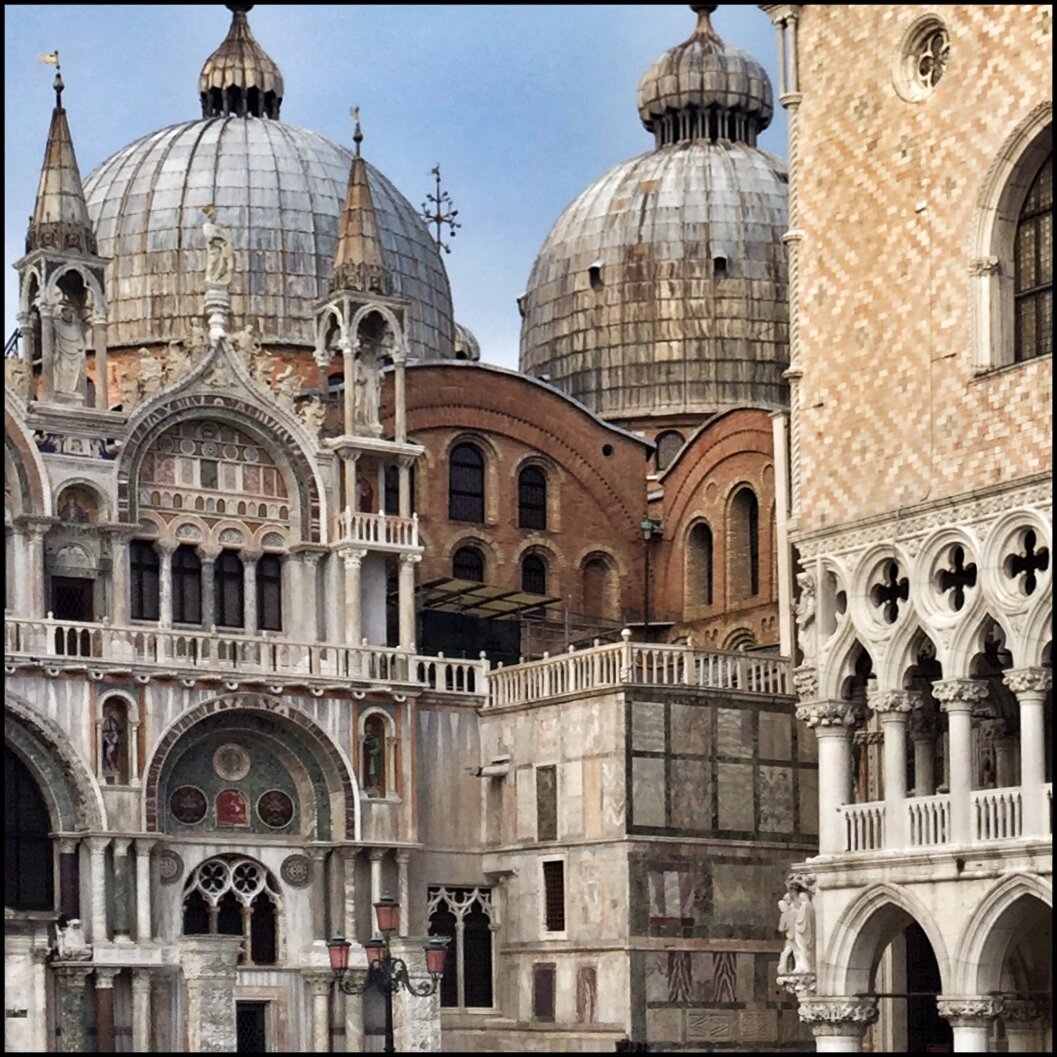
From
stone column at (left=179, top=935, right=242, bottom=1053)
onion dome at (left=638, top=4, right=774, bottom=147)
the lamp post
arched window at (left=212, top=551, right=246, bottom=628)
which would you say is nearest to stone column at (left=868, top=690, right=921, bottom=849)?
the lamp post

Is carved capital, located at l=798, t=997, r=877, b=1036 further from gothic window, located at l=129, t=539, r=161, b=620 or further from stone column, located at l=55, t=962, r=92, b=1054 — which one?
gothic window, located at l=129, t=539, r=161, b=620

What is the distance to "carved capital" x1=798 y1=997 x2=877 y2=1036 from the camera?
3744cm

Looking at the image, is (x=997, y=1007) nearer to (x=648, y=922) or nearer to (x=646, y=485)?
(x=648, y=922)

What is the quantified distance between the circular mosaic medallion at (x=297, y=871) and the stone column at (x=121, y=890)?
111 inches

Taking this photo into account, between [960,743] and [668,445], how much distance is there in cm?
2500

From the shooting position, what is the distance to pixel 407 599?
4381 cm

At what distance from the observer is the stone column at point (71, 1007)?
38938 millimetres

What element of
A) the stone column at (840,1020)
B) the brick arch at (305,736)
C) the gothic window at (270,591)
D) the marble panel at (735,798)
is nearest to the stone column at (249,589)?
the gothic window at (270,591)

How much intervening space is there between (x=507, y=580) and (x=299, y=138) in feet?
38.5

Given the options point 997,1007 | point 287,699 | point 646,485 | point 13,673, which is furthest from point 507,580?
point 997,1007

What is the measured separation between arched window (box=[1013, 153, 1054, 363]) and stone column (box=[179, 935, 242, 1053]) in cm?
1281

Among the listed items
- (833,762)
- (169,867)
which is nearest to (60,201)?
(169,867)

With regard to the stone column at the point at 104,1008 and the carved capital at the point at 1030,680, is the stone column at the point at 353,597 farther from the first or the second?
the carved capital at the point at 1030,680

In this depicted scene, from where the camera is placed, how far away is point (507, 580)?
50.2 m
